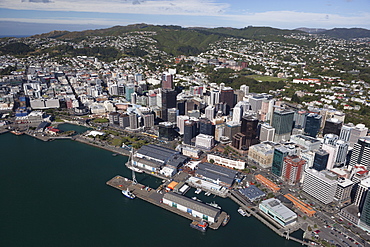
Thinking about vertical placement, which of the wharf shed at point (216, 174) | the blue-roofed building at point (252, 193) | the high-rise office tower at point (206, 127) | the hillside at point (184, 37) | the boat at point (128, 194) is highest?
the hillside at point (184, 37)

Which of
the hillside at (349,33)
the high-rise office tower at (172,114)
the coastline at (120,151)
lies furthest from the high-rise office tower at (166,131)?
the hillside at (349,33)

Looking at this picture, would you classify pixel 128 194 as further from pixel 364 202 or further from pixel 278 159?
pixel 364 202

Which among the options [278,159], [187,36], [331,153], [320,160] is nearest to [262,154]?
[278,159]

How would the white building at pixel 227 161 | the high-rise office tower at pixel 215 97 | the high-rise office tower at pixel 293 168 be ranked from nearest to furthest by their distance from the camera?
the high-rise office tower at pixel 293 168
the white building at pixel 227 161
the high-rise office tower at pixel 215 97

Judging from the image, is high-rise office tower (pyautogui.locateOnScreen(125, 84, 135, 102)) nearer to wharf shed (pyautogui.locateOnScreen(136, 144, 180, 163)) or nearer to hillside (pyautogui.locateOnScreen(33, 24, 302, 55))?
wharf shed (pyautogui.locateOnScreen(136, 144, 180, 163))

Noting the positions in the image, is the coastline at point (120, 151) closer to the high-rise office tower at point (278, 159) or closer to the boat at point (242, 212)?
the boat at point (242, 212)

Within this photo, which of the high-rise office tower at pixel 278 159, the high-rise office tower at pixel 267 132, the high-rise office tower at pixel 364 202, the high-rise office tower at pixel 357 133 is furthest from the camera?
the high-rise office tower at pixel 267 132

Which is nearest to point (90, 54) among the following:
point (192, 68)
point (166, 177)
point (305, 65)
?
point (192, 68)

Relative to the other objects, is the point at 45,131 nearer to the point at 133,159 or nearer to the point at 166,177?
the point at 133,159
